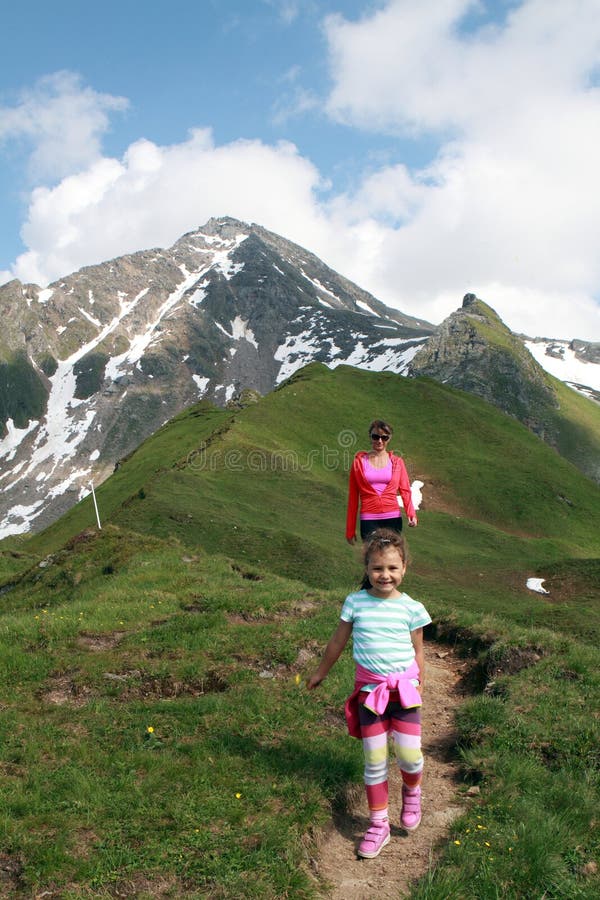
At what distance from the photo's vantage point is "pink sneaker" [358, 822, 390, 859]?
6.93m

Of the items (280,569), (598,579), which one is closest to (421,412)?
(598,579)

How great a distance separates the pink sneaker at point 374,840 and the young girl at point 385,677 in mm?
12

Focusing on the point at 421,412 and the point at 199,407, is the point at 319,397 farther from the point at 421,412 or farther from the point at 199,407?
the point at 199,407

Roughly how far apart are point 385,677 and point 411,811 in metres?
1.65

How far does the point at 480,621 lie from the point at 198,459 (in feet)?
152

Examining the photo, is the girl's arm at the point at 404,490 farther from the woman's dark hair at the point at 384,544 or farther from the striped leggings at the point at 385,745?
the striped leggings at the point at 385,745

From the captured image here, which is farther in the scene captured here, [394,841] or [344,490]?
[344,490]

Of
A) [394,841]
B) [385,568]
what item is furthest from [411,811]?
[385,568]

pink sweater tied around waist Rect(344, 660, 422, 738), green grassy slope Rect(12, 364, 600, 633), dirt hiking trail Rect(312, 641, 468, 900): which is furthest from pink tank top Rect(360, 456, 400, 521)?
green grassy slope Rect(12, 364, 600, 633)

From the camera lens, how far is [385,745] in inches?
291

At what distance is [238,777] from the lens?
7.89 meters

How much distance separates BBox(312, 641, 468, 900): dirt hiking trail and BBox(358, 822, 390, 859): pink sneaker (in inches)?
2.8

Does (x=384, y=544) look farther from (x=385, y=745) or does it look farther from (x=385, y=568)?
(x=385, y=745)

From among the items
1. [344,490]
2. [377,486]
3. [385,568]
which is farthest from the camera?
[344,490]
